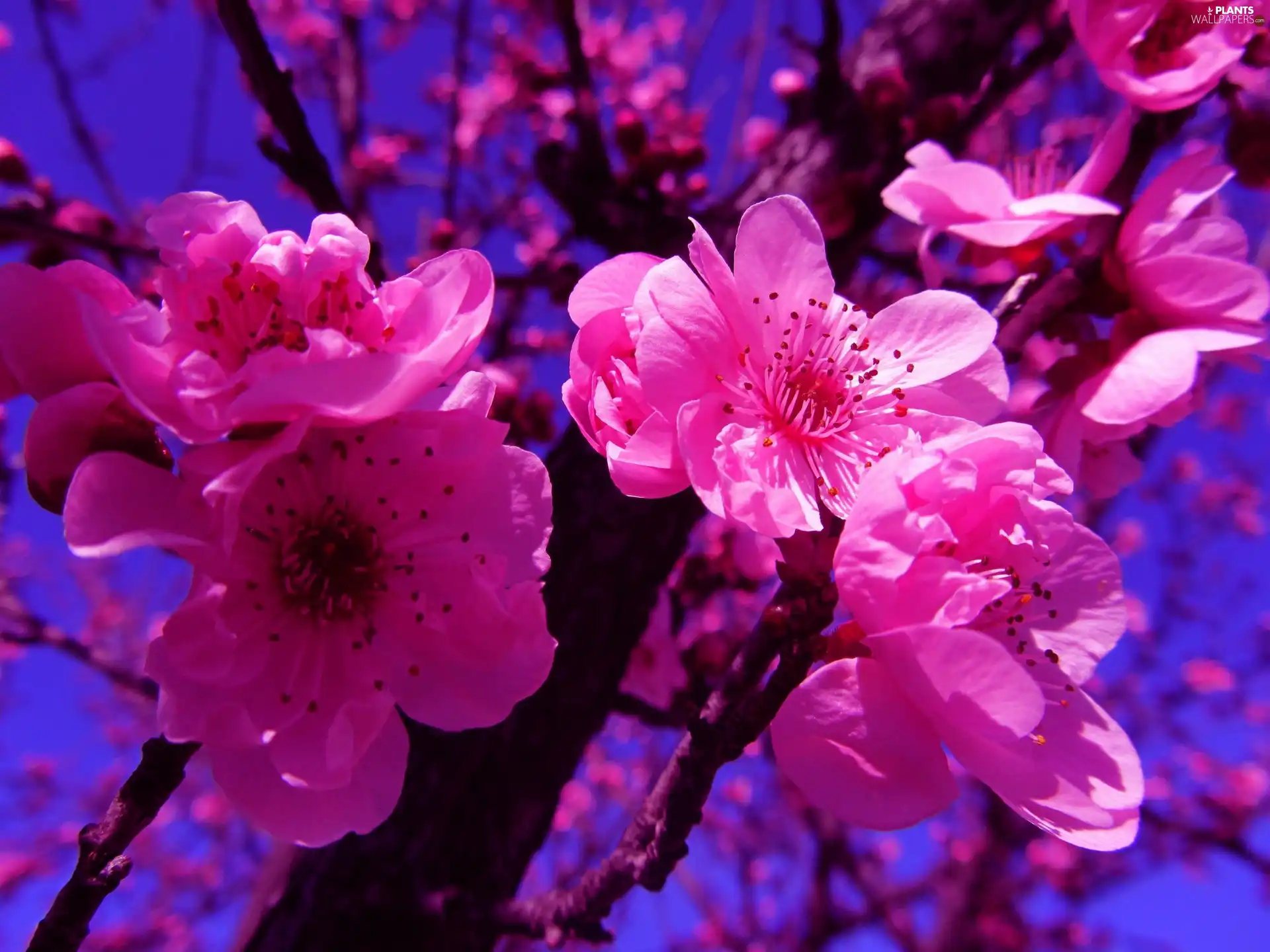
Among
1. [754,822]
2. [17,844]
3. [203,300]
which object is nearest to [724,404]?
[203,300]

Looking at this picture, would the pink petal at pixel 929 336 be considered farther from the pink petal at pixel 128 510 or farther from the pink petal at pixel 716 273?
the pink petal at pixel 128 510

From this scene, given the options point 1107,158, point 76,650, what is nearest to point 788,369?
point 1107,158

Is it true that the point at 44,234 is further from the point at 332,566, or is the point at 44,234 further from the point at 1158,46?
the point at 1158,46

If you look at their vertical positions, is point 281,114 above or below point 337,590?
above

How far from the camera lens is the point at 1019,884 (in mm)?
4672

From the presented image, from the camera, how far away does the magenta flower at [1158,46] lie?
1.25 metres

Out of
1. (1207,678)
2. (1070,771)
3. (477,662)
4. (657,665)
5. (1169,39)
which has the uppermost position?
(1169,39)

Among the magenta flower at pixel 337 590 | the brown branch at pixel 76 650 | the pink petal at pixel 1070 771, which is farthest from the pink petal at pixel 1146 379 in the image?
the brown branch at pixel 76 650

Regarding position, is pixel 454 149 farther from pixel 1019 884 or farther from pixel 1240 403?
pixel 1240 403

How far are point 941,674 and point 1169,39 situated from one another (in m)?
1.28

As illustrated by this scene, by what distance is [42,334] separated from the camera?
0.81 m

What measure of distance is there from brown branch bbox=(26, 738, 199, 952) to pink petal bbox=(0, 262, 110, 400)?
38 centimetres

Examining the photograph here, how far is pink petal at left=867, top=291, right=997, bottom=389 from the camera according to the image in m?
1.00

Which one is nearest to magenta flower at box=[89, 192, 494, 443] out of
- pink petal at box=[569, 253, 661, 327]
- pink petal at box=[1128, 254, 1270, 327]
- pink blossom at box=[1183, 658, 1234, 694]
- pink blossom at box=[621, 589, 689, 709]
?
pink petal at box=[569, 253, 661, 327]
